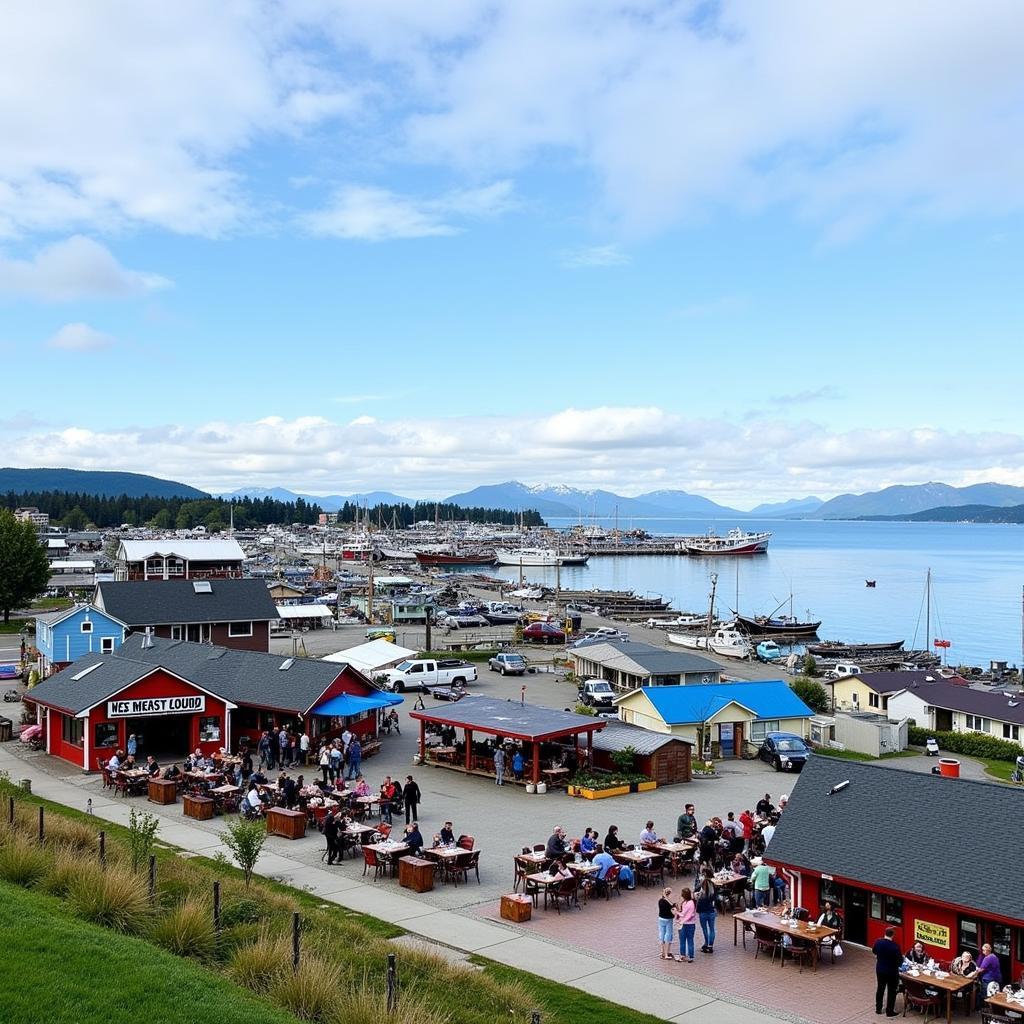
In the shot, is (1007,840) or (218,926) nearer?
(218,926)

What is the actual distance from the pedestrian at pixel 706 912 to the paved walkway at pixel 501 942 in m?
1.56

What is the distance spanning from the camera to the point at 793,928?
17.6m

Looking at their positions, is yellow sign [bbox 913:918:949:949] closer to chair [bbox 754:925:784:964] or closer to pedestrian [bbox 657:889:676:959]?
chair [bbox 754:925:784:964]

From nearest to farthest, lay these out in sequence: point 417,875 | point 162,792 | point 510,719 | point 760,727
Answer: point 417,875
point 162,792
point 510,719
point 760,727

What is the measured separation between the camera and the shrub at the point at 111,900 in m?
15.5

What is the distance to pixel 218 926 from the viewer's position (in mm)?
15672

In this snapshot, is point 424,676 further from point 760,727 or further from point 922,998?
point 922,998

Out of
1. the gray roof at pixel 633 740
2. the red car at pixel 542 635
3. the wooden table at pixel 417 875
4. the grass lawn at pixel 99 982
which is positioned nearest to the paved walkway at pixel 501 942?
the wooden table at pixel 417 875

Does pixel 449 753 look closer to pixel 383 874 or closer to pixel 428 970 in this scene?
pixel 383 874

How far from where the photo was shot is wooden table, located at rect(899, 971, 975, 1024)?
1514cm

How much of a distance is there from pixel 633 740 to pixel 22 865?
19.2 meters

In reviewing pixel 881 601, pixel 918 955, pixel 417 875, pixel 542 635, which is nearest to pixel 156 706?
pixel 417 875

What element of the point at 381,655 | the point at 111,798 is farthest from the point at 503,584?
the point at 111,798

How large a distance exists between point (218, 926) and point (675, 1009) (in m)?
7.03
